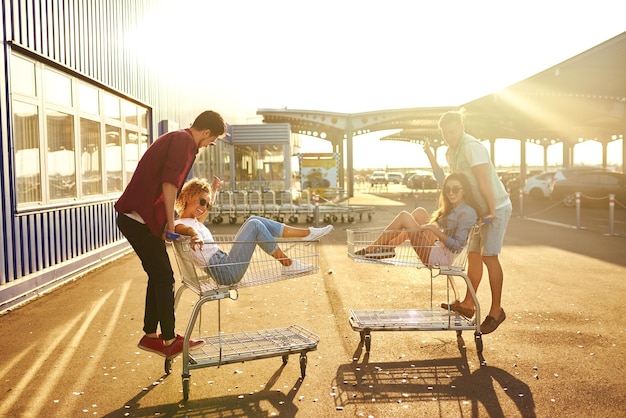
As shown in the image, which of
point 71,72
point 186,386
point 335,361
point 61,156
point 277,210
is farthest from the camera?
point 277,210

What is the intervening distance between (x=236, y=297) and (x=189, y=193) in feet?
2.92

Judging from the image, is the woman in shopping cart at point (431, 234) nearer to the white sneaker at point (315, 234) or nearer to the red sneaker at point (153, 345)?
the white sneaker at point (315, 234)

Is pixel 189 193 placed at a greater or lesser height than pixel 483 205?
greater

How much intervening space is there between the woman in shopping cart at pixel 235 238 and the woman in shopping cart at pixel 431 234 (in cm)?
72

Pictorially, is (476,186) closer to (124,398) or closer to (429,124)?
(124,398)

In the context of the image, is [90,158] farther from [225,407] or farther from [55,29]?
[225,407]

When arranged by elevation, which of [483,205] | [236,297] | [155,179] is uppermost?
[155,179]

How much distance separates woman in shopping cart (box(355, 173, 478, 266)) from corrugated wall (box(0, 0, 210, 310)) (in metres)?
4.36

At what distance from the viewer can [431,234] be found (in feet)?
17.9

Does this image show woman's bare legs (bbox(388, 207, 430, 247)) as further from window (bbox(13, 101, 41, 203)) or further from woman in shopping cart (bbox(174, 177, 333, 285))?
window (bbox(13, 101, 41, 203))

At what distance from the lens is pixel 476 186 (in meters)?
5.77

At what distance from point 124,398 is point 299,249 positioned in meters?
1.65

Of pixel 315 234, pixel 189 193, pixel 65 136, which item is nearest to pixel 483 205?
pixel 315 234

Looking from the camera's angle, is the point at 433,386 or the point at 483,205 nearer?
the point at 433,386
